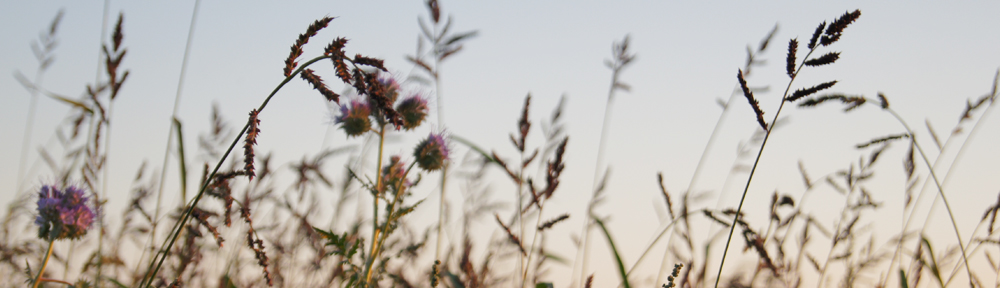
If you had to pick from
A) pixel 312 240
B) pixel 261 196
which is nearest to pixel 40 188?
pixel 261 196

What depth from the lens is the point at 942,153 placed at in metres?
2.53

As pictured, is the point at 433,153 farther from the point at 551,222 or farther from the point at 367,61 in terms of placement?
the point at 367,61

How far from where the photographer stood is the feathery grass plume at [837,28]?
4.18ft

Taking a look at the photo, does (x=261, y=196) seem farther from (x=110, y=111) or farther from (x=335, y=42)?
(x=335, y=42)

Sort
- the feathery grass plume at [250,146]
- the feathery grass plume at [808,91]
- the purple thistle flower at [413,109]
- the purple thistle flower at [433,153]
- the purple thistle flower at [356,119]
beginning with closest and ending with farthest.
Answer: the feathery grass plume at [250,146]
the feathery grass plume at [808,91]
the purple thistle flower at [433,153]
the purple thistle flower at [356,119]
the purple thistle flower at [413,109]

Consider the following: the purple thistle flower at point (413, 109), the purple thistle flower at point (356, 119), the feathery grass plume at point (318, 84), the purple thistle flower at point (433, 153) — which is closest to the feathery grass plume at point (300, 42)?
the feathery grass plume at point (318, 84)

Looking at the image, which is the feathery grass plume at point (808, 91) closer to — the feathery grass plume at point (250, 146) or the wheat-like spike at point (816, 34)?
the wheat-like spike at point (816, 34)

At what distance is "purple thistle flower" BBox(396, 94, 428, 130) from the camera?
2.96 meters

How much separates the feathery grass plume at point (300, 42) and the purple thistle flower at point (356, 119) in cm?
185

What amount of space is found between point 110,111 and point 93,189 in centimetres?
27

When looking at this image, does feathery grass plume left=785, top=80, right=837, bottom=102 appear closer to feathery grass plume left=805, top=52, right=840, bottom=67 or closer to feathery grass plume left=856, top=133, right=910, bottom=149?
feathery grass plume left=805, top=52, right=840, bottom=67

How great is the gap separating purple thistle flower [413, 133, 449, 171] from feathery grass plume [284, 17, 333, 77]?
169cm

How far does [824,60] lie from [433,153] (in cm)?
174

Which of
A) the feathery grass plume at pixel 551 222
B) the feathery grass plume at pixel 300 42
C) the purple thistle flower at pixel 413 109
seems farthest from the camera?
the purple thistle flower at pixel 413 109
